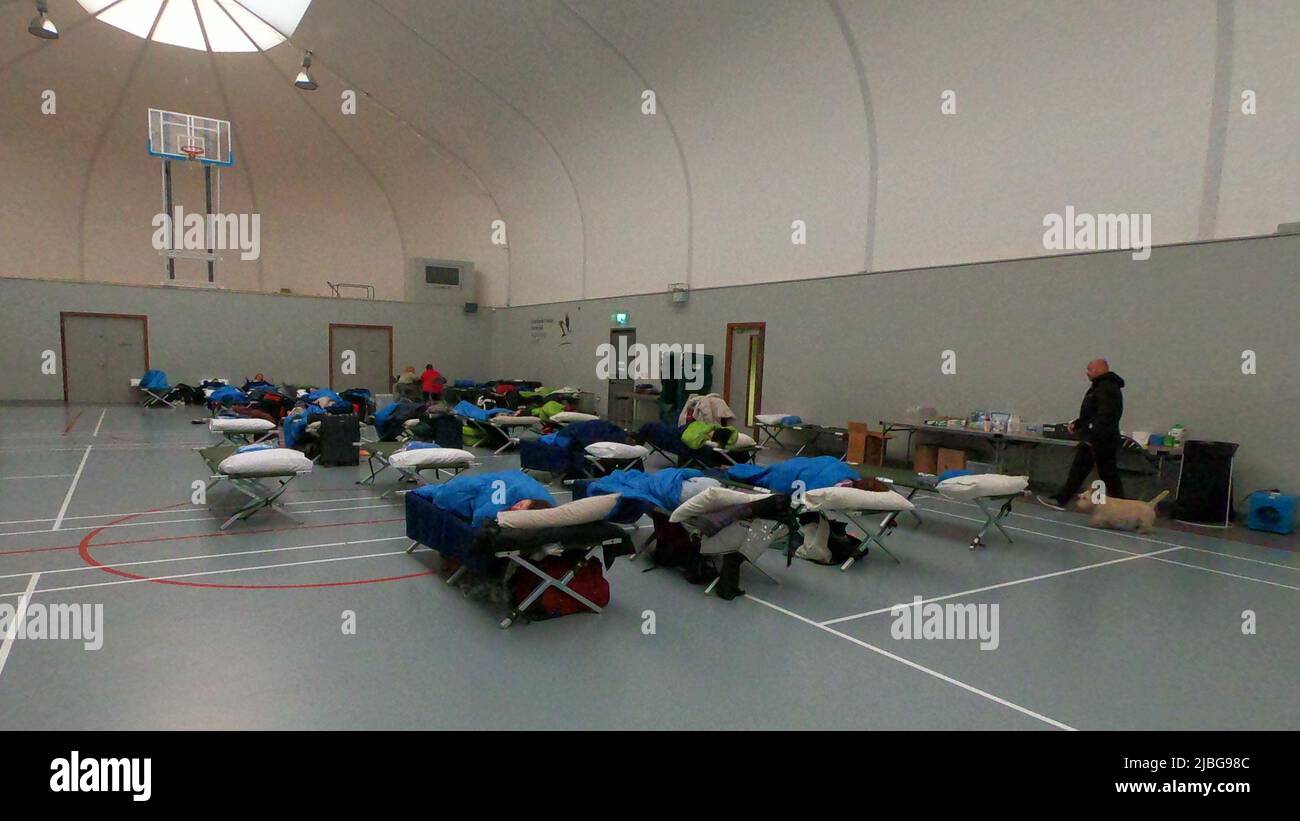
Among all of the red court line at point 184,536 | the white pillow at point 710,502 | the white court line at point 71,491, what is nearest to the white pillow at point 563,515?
the white pillow at point 710,502

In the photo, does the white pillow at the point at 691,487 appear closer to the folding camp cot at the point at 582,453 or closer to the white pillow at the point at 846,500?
the white pillow at the point at 846,500

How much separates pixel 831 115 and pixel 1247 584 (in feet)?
29.3

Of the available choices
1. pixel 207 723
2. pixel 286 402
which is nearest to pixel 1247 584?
pixel 207 723

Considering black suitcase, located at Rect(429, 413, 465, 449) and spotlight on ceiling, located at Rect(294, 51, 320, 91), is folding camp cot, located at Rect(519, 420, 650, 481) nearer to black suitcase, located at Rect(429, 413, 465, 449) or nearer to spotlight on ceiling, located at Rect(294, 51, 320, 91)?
black suitcase, located at Rect(429, 413, 465, 449)

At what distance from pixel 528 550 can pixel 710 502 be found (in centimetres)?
135

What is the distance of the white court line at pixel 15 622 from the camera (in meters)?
3.68

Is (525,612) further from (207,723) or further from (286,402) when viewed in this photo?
(286,402)

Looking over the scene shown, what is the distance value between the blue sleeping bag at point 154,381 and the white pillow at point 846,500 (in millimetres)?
19020

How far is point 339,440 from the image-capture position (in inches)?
397

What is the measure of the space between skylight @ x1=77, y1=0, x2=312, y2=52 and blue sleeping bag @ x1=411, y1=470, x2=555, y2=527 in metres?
15.3

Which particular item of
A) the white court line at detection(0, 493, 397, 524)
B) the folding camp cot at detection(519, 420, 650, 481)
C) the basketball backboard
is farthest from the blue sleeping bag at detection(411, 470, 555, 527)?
the basketball backboard

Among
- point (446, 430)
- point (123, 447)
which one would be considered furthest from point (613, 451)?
point (123, 447)

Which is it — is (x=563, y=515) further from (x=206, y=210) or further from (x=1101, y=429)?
(x=206, y=210)

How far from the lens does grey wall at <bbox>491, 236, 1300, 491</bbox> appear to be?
296 inches
